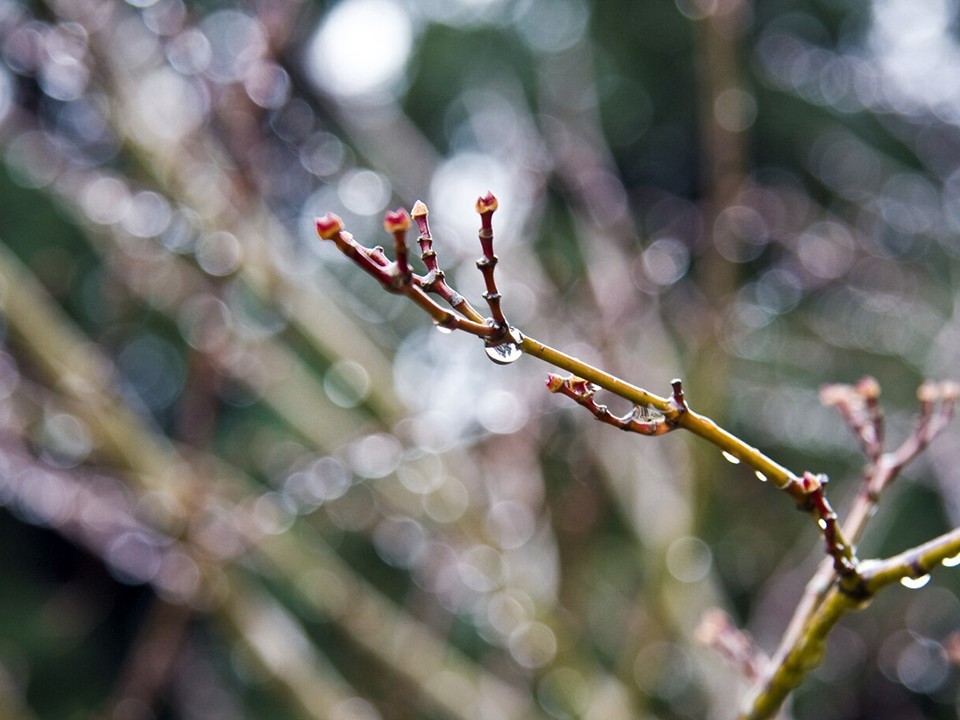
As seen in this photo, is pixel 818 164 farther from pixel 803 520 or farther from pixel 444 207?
pixel 444 207

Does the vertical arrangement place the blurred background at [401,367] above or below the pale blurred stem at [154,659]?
above

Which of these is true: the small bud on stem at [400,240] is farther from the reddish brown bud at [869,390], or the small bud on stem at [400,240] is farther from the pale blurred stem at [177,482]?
the pale blurred stem at [177,482]

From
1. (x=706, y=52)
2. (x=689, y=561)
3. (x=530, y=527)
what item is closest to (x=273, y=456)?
(x=530, y=527)

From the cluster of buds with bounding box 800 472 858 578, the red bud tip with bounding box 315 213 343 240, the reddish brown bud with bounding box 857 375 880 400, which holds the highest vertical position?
the reddish brown bud with bounding box 857 375 880 400

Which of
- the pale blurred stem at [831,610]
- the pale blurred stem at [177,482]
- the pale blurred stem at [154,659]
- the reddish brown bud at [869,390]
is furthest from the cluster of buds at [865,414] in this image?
the pale blurred stem at [154,659]

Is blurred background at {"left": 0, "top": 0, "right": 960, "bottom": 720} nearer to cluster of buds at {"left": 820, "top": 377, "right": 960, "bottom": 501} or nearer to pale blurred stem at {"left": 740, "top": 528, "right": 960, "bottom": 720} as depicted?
cluster of buds at {"left": 820, "top": 377, "right": 960, "bottom": 501}

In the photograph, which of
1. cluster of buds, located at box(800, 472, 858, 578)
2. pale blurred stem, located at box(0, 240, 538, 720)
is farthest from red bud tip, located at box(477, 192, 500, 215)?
pale blurred stem, located at box(0, 240, 538, 720)
